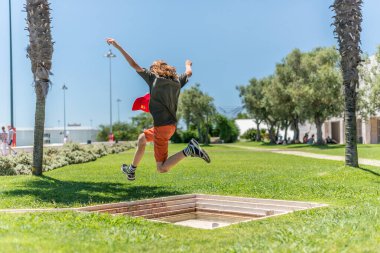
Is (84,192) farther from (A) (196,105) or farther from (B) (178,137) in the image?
(B) (178,137)

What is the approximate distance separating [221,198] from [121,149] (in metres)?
34.0

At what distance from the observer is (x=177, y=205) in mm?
10250

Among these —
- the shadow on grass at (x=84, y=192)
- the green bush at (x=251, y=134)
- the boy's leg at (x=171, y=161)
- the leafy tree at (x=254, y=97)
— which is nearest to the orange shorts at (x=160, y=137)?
the boy's leg at (x=171, y=161)

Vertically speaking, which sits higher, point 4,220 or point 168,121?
point 168,121

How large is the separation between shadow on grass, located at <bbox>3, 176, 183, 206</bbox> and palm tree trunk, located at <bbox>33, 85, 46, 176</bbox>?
6.98ft

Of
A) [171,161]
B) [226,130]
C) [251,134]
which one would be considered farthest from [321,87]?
[251,134]

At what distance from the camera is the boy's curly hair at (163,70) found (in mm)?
7752

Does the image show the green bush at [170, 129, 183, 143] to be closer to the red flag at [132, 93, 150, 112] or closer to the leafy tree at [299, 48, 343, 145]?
the leafy tree at [299, 48, 343, 145]

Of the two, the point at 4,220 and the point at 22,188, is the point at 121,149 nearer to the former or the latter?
the point at 22,188

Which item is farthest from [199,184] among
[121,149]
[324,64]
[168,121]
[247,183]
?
[324,64]

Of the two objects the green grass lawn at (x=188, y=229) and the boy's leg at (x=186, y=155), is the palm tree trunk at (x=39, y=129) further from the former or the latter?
the boy's leg at (x=186, y=155)

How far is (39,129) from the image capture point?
16469 millimetres

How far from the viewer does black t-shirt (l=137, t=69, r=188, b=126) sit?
765cm

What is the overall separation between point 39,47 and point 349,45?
11045 millimetres
